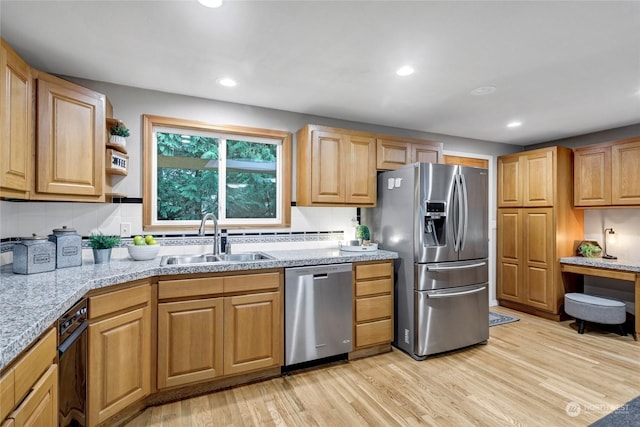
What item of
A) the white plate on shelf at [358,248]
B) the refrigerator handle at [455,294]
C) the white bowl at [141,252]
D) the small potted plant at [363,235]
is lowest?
the refrigerator handle at [455,294]

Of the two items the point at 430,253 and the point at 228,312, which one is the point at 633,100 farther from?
the point at 228,312

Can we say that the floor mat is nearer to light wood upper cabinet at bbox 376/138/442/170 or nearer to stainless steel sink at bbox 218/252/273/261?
light wood upper cabinet at bbox 376/138/442/170

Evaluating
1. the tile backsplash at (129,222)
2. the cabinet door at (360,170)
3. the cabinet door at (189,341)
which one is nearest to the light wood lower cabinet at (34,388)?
the cabinet door at (189,341)

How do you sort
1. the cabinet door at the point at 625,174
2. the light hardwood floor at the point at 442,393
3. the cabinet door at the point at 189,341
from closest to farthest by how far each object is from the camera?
1. the light hardwood floor at the point at 442,393
2. the cabinet door at the point at 189,341
3. the cabinet door at the point at 625,174

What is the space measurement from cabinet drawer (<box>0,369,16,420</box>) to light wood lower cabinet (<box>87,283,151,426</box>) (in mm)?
788

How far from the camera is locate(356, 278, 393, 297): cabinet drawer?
2855 mm

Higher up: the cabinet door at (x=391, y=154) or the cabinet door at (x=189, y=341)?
the cabinet door at (x=391, y=154)

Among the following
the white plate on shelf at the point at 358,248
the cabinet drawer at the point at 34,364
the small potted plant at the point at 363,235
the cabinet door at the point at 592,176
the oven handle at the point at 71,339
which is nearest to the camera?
the cabinet drawer at the point at 34,364

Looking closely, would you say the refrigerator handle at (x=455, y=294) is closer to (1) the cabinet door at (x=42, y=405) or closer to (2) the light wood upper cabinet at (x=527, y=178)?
(2) the light wood upper cabinet at (x=527, y=178)

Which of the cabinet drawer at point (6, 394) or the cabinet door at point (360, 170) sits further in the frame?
the cabinet door at point (360, 170)

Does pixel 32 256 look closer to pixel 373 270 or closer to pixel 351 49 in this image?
pixel 351 49

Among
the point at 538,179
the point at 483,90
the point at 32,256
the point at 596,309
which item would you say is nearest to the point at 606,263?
the point at 596,309

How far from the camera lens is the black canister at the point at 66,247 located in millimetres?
2070

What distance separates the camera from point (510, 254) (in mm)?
4402
